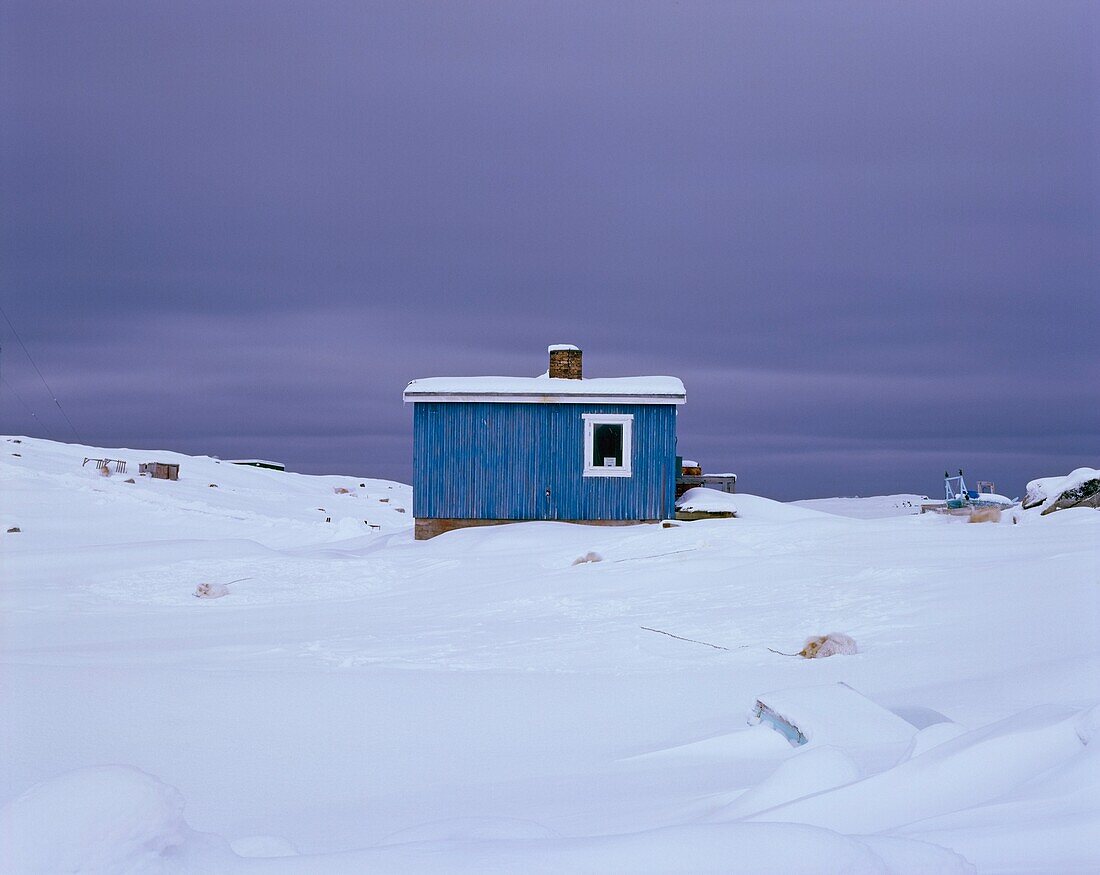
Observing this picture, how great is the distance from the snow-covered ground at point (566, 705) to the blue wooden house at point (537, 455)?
2.90 m

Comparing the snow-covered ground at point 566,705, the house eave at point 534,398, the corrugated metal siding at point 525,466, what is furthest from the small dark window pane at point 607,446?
the snow-covered ground at point 566,705

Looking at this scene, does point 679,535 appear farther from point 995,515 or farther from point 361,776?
point 361,776

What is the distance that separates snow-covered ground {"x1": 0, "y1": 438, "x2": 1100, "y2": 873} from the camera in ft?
8.59

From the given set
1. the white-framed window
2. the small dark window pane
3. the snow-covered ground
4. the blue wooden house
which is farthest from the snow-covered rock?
the small dark window pane

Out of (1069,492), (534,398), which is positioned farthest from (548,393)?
(1069,492)

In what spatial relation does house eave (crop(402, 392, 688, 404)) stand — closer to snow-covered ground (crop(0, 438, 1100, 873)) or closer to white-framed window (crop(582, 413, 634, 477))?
white-framed window (crop(582, 413, 634, 477))

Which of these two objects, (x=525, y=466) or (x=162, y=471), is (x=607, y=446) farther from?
(x=162, y=471)

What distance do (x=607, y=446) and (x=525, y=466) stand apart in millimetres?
2187

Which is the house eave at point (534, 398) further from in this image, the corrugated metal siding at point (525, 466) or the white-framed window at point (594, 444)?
the white-framed window at point (594, 444)

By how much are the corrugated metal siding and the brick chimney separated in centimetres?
158

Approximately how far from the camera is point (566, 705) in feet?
22.3

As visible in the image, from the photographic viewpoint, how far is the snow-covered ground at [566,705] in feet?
8.59

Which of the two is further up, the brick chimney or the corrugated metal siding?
the brick chimney

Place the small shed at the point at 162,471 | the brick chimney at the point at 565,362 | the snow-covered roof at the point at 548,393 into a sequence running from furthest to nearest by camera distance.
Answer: the small shed at the point at 162,471, the brick chimney at the point at 565,362, the snow-covered roof at the point at 548,393
